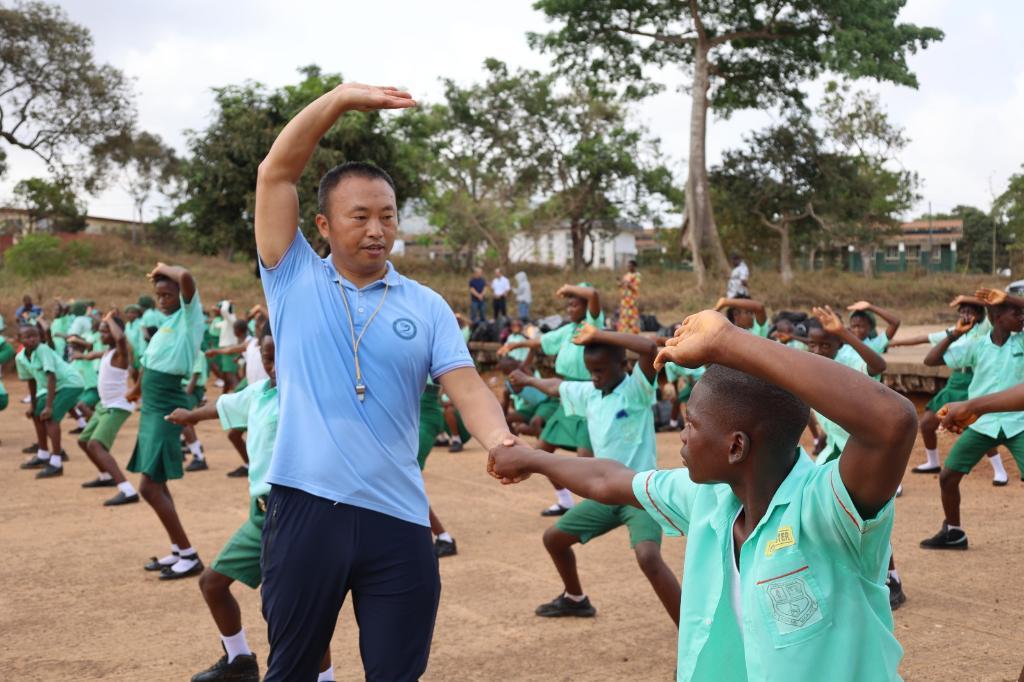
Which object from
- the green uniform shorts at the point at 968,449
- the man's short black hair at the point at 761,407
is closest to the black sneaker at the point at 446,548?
the green uniform shorts at the point at 968,449

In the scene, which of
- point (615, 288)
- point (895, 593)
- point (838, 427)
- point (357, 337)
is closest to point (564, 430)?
point (838, 427)

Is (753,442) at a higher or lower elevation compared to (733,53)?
lower

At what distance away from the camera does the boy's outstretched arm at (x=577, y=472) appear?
2.80m

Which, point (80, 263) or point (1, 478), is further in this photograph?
point (80, 263)

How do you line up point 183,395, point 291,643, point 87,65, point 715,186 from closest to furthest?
1. point 291,643
2. point 183,395
3. point 87,65
4. point 715,186

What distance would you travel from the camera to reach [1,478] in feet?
36.2

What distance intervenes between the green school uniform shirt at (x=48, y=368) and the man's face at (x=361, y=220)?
9233 mm

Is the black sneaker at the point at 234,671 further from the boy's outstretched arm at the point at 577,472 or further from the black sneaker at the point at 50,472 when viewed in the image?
the black sneaker at the point at 50,472

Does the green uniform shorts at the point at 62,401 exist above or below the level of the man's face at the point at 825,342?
below

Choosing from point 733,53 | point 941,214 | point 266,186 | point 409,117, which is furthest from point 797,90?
point 941,214

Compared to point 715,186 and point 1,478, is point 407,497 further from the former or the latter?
point 715,186

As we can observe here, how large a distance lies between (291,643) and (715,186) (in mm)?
31323

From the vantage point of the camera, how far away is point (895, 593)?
5953mm

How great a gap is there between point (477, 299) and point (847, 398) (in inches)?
877
